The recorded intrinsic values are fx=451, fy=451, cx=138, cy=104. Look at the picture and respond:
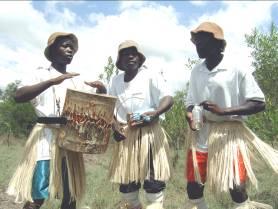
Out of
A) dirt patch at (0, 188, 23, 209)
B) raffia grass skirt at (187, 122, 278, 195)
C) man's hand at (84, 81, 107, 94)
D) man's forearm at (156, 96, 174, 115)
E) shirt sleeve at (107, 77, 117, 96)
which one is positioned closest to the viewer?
raffia grass skirt at (187, 122, 278, 195)

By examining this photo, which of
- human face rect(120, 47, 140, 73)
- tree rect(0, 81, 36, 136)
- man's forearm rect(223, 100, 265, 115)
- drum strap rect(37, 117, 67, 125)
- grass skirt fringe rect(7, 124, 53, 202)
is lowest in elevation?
grass skirt fringe rect(7, 124, 53, 202)

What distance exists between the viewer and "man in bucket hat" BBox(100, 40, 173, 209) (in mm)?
4156

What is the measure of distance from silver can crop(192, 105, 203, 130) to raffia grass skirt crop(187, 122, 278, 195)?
15 cm

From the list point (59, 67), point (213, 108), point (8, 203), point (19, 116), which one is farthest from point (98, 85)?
point (19, 116)

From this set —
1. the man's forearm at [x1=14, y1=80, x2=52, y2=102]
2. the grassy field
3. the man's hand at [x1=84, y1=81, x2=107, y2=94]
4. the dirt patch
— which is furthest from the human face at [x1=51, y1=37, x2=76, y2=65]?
the dirt patch

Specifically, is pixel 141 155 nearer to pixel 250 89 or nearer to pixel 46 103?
pixel 46 103

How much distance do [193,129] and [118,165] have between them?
885 millimetres

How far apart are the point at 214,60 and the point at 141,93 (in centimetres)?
76

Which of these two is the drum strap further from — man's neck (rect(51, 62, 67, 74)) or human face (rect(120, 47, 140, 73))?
human face (rect(120, 47, 140, 73))

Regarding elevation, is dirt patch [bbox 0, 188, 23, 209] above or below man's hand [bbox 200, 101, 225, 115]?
below

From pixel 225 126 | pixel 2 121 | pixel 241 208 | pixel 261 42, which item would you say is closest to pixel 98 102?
pixel 225 126

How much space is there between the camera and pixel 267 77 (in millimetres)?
10500

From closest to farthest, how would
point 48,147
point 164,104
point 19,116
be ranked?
point 48,147 < point 164,104 < point 19,116

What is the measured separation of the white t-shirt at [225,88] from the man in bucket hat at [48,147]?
0.99 m
